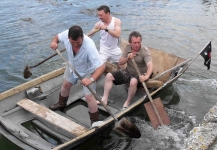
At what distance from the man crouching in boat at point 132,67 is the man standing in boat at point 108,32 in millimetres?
725

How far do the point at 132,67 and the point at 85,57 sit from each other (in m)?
1.80

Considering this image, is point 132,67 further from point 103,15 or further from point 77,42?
point 77,42

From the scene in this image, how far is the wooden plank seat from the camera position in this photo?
209 inches

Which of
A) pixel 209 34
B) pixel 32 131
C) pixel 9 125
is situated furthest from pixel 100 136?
pixel 209 34

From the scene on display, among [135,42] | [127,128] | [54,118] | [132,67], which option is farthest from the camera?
[132,67]

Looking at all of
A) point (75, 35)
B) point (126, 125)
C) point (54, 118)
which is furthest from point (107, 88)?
point (75, 35)

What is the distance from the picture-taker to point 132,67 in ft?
22.6

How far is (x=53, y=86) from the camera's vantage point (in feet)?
23.5

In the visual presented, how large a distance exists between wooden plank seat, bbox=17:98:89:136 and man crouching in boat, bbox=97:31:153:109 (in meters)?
1.46

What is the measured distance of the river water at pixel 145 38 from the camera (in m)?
6.72

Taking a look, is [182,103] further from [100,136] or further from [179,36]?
[179,36]

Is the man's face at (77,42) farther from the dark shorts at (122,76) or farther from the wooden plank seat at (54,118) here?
the dark shorts at (122,76)

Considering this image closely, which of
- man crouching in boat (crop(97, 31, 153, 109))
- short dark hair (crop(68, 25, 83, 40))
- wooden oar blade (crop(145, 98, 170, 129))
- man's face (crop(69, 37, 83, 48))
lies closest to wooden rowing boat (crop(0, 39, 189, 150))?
wooden oar blade (crop(145, 98, 170, 129))

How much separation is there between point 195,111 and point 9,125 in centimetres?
478
